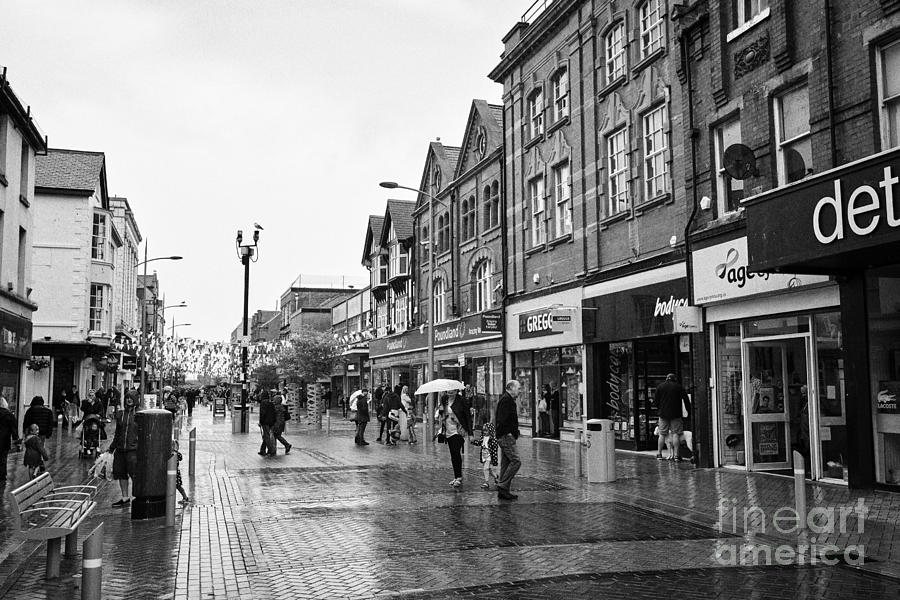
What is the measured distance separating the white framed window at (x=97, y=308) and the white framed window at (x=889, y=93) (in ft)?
126

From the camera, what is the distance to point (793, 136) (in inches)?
555

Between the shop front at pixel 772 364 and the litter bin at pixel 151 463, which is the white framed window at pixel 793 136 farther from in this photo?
the litter bin at pixel 151 463

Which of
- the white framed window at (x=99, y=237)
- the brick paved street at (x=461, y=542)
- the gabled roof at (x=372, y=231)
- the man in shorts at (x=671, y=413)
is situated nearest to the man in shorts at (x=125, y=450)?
the brick paved street at (x=461, y=542)

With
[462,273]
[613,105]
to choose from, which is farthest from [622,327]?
[462,273]

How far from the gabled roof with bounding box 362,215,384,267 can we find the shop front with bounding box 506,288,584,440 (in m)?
24.5

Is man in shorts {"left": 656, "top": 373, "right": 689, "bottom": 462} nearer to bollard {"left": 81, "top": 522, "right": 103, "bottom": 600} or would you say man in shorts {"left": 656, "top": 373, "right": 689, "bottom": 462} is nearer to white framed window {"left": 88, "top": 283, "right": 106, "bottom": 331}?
bollard {"left": 81, "top": 522, "right": 103, "bottom": 600}

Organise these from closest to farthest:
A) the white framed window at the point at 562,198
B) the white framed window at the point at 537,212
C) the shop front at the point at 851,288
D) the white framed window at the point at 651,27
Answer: the shop front at the point at 851,288
the white framed window at the point at 651,27
the white framed window at the point at 562,198
the white framed window at the point at 537,212

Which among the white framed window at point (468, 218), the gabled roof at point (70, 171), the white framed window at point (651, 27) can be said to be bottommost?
the white framed window at point (468, 218)

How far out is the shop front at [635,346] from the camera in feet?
59.2

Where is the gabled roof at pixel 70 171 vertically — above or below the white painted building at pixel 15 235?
above

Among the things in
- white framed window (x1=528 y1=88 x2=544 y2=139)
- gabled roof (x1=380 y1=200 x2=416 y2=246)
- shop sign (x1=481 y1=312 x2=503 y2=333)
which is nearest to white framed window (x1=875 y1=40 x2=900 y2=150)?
white framed window (x1=528 y1=88 x2=544 y2=139)

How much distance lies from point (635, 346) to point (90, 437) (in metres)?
13.5

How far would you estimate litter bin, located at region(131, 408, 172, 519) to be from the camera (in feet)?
34.4

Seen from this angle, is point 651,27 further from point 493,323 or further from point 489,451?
point 489,451
